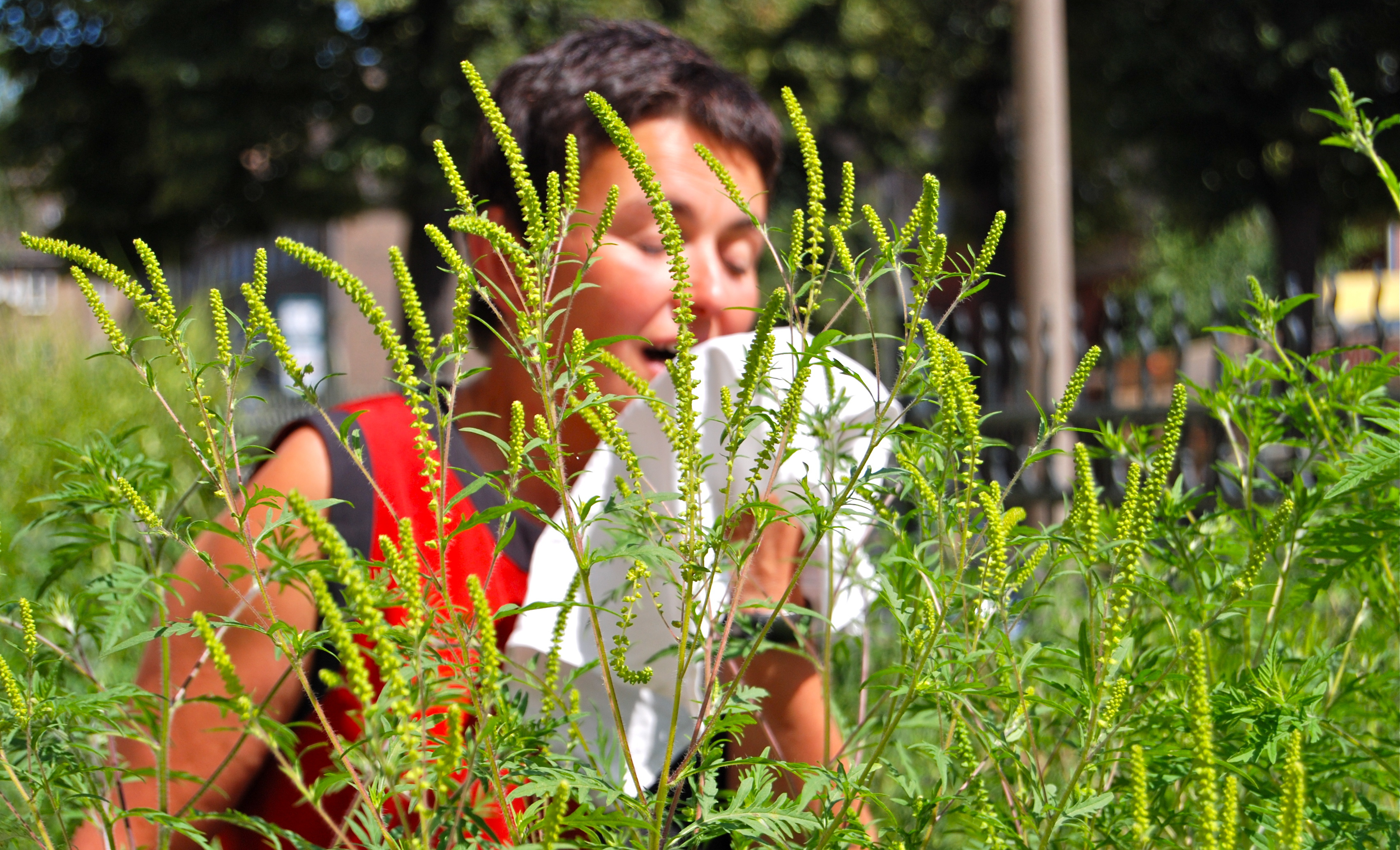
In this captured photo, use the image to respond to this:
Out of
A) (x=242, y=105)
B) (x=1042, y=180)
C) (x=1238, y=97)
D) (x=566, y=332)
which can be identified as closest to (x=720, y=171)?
(x=566, y=332)

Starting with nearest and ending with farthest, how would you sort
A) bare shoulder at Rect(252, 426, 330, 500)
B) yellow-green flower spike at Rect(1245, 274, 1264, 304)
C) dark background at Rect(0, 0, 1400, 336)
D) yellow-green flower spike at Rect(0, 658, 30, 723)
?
yellow-green flower spike at Rect(0, 658, 30, 723)
yellow-green flower spike at Rect(1245, 274, 1264, 304)
bare shoulder at Rect(252, 426, 330, 500)
dark background at Rect(0, 0, 1400, 336)

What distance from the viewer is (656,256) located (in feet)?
5.82

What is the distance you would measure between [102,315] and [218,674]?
0.84 meters

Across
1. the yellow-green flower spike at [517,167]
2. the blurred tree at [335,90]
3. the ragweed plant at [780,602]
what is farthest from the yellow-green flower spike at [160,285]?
the blurred tree at [335,90]

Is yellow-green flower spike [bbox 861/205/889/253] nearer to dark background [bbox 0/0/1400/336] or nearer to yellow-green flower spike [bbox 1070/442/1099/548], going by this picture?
yellow-green flower spike [bbox 1070/442/1099/548]

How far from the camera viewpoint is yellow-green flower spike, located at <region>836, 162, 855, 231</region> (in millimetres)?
802

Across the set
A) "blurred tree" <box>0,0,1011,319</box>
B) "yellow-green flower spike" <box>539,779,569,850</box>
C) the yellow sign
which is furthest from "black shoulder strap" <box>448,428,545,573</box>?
the yellow sign

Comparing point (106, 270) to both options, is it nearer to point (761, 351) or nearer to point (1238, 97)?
point (761, 351)

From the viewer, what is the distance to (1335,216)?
19.2 m

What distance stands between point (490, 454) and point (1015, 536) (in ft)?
4.60

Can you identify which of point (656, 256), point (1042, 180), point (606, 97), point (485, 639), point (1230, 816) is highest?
point (1042, 180)

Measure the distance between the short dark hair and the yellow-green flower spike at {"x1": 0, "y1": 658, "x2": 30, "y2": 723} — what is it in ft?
3.99

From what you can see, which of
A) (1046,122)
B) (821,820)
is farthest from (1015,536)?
(1046,122)

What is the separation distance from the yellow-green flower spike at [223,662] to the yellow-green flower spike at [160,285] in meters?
0.21
